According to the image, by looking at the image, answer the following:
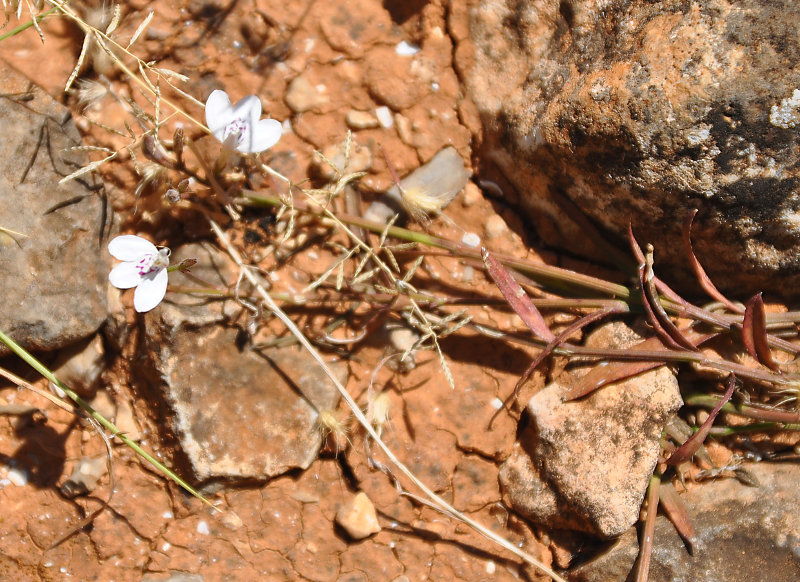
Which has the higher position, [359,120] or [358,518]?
[359,120]

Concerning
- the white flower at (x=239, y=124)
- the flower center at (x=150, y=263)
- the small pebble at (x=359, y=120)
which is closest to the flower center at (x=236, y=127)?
the white flower at (x=239, y=124)

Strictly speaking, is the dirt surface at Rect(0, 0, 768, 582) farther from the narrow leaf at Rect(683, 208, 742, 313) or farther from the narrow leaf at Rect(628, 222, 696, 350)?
the narrow leaf at Rect(683, 208, 742, 313)

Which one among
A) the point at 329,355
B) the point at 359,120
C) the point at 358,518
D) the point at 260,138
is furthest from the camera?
the point at 359,120

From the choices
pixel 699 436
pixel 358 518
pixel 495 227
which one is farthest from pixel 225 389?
pixel 699 436

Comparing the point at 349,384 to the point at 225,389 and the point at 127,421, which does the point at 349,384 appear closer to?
the point at 225,389

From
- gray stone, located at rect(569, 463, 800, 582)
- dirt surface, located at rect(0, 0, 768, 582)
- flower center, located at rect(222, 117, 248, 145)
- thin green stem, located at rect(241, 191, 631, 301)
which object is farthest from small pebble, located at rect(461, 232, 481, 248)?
gray stone, located at rect(569, 463, 800, 582)

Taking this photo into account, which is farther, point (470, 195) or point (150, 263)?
point (470, 195)

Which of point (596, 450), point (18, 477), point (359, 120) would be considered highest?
point (359, 120)

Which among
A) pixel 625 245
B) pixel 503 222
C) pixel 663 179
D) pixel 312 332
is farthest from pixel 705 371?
pixel 312 332
